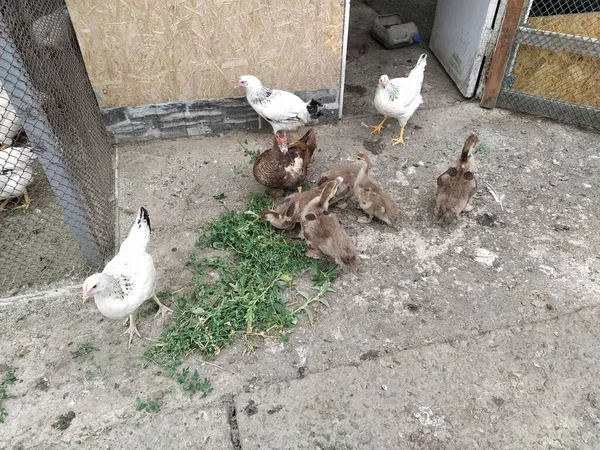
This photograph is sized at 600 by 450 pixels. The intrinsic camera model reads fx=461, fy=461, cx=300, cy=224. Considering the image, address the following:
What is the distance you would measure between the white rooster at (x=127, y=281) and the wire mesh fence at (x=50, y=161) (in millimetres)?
626

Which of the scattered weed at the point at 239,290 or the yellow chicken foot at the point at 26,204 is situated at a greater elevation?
the scattered weed at the point at 239,290

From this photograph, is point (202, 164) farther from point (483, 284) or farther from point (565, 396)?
point (565, 396)

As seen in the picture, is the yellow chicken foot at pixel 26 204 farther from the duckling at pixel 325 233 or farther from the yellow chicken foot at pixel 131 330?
the duckling at pixel 325 233

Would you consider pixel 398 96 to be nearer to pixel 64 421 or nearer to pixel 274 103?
pixel 274 103

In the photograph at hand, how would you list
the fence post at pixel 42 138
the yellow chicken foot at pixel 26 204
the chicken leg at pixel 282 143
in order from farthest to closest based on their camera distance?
the yellow chicken foot at pixel 26 204 < the chicken leg at pixel 282 143 < the fence post at pixel 42 138

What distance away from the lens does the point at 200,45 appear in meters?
4.80

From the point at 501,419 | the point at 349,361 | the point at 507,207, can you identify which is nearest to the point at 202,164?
the point at 349,361

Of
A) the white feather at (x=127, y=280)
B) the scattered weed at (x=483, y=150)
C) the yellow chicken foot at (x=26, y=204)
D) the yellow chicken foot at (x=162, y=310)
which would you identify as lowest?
the yellow chicken foot at (x=26, y=204)

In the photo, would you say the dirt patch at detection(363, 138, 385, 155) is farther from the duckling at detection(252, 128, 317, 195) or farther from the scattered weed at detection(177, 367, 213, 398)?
the scattered weed at detection(177, 367, 213, 398)

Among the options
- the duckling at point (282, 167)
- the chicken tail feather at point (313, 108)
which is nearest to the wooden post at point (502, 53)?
the chicken tail feather at point (313, 108)

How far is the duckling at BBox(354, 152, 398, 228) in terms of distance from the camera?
4.12m

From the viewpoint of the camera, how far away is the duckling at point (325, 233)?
12.3 ft

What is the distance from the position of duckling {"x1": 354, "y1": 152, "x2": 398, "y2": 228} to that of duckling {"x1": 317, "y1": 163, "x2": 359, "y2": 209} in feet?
0.35

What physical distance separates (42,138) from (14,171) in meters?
1.68
